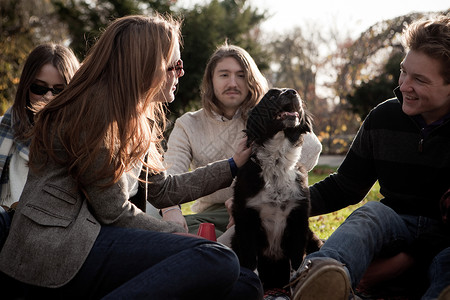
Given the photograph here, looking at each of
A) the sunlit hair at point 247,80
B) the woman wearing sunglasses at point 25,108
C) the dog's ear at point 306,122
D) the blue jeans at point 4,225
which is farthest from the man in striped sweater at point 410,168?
the woman wearing sunglasses at point 25,108

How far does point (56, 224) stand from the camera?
6.30 ft

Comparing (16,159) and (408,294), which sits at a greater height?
(16,159)

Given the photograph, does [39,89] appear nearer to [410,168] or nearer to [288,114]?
[288,114]

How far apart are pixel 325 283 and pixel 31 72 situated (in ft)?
7.80

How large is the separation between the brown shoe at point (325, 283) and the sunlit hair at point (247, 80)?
166cm

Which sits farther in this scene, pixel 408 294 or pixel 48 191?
pixel 408 294

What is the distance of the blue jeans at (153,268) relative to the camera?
1.88 meters

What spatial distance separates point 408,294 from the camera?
104 inches

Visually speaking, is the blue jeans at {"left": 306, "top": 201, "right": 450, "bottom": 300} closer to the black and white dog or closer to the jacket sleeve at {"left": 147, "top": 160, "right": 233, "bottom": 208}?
the black and white dog

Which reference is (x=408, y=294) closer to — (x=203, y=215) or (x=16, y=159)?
(x=203, y=215)

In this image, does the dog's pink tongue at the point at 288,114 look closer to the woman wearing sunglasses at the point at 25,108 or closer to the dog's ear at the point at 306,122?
the dog's ear at the point at 306,122

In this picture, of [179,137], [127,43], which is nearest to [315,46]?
[179,137]

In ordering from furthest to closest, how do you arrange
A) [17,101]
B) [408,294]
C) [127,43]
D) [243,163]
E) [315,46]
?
1. [315,46]
2. [17,101]
3. [243,163]
4. [408,294]
5. [127,43]

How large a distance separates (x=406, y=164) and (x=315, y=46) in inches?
672
